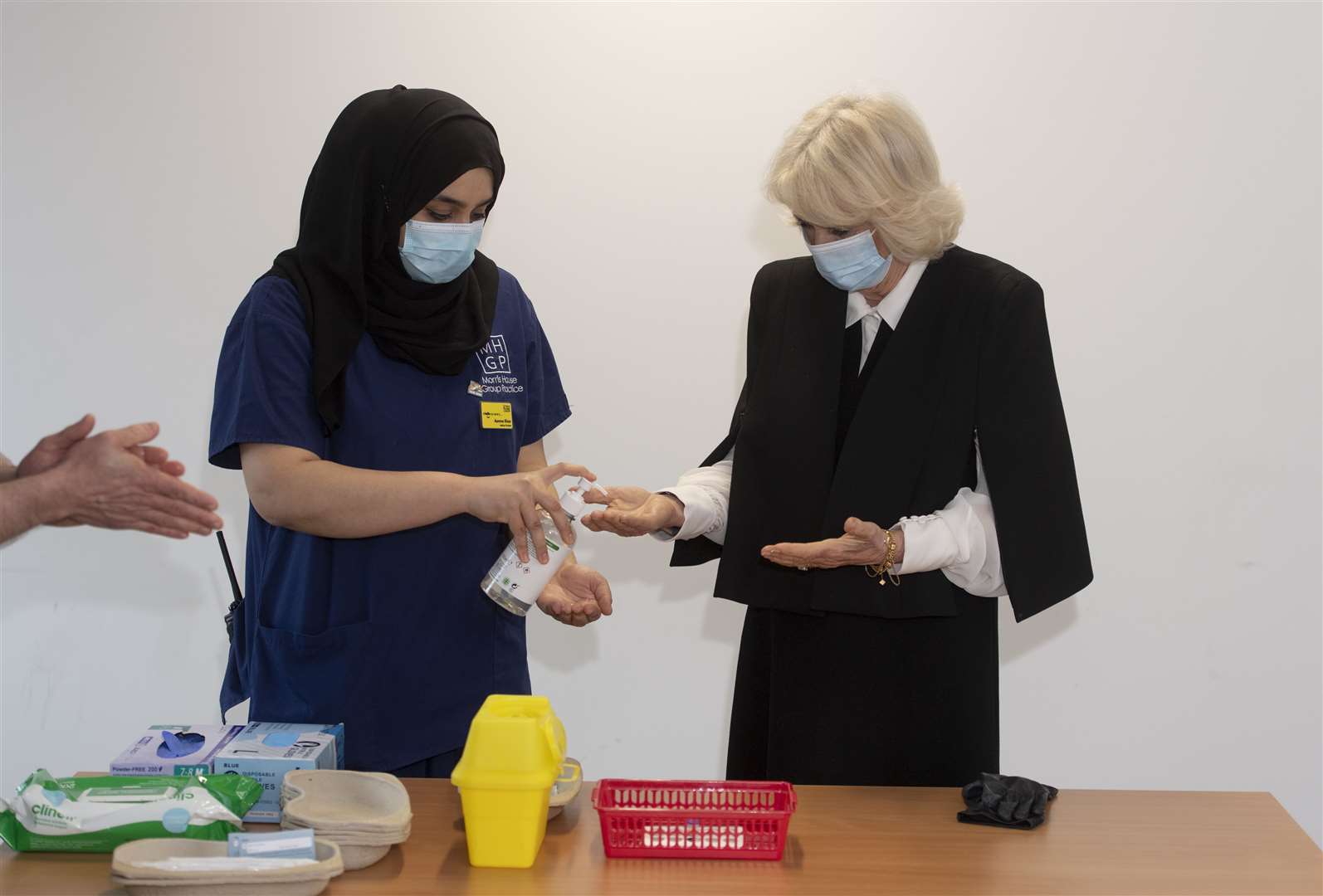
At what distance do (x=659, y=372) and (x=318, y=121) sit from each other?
3.97 feet

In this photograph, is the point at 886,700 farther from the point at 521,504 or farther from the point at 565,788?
the point at 521,504

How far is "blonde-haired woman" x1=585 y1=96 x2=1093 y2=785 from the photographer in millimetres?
2080

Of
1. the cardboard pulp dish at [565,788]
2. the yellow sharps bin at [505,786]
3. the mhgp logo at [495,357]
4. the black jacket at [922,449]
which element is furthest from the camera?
the mhgp logo at [495,357]

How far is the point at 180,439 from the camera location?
354cm

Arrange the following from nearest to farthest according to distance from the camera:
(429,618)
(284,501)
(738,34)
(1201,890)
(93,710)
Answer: (1201,890)
(284,501)
(429,618)
(738,34)
(93,710)

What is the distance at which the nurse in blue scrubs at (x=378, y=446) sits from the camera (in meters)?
1.97

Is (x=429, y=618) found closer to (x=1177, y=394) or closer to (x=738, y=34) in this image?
(x=738, y=34)

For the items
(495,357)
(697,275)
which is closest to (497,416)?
(495,357)

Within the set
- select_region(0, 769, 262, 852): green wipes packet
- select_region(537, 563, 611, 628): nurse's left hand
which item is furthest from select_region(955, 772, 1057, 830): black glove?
select_region(0, 769, 262, 852): green wipes packet

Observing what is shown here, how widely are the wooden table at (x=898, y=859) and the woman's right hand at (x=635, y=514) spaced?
0.54 meters

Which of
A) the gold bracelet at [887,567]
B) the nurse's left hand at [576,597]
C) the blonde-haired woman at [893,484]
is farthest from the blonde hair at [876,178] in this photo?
the nurse's left hand at [576,597]

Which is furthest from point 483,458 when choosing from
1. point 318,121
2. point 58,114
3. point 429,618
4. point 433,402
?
point 58,114

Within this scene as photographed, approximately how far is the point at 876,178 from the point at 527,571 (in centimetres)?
92

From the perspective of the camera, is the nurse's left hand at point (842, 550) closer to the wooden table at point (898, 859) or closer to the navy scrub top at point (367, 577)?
the wooden table at point (898, 859)
